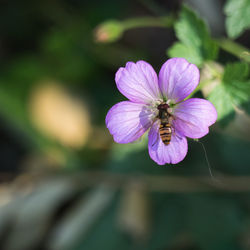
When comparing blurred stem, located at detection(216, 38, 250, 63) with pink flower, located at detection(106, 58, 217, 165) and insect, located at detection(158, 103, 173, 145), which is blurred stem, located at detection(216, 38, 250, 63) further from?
insect, located at detection(158, 103, 173, 145)

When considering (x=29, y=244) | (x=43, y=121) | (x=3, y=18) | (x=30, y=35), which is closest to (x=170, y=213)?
(x=29, y=244)

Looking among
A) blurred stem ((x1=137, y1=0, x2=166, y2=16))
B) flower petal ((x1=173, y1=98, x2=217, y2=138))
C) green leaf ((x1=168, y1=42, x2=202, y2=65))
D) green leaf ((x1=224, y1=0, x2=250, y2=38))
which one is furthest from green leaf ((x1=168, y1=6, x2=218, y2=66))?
blurred stem ((x1=137, y1=0, x2=166, y2=16))

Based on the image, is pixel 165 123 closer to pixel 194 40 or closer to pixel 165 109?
pixel 165 109

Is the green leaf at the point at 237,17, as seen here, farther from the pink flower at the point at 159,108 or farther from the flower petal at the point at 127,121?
the flower petal at the point at 127,121

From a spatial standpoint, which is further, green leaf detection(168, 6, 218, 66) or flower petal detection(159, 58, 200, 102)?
green leaf detection(168, 6, 218, 66)

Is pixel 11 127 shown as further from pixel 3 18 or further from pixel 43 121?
pixel 3 18

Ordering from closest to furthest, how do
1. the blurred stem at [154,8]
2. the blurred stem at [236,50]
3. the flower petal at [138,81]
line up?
the flower petal at [138,81] → the blurred stem at [236,50] → the blurred stem at [154,8]

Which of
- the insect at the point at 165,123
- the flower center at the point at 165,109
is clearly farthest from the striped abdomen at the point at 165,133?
the flower center at the point at 165,109

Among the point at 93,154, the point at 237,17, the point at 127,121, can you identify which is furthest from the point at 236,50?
the point at 93,154

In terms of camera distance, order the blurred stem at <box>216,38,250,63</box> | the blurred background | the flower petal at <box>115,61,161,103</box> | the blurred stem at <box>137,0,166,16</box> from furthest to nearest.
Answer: the blurred background
the blurred stem at <box>137,0,166,16</box>
the blurred stem at <box>216,38,250,63</box>
the flower petal at <box>115,61,161,103</box>
